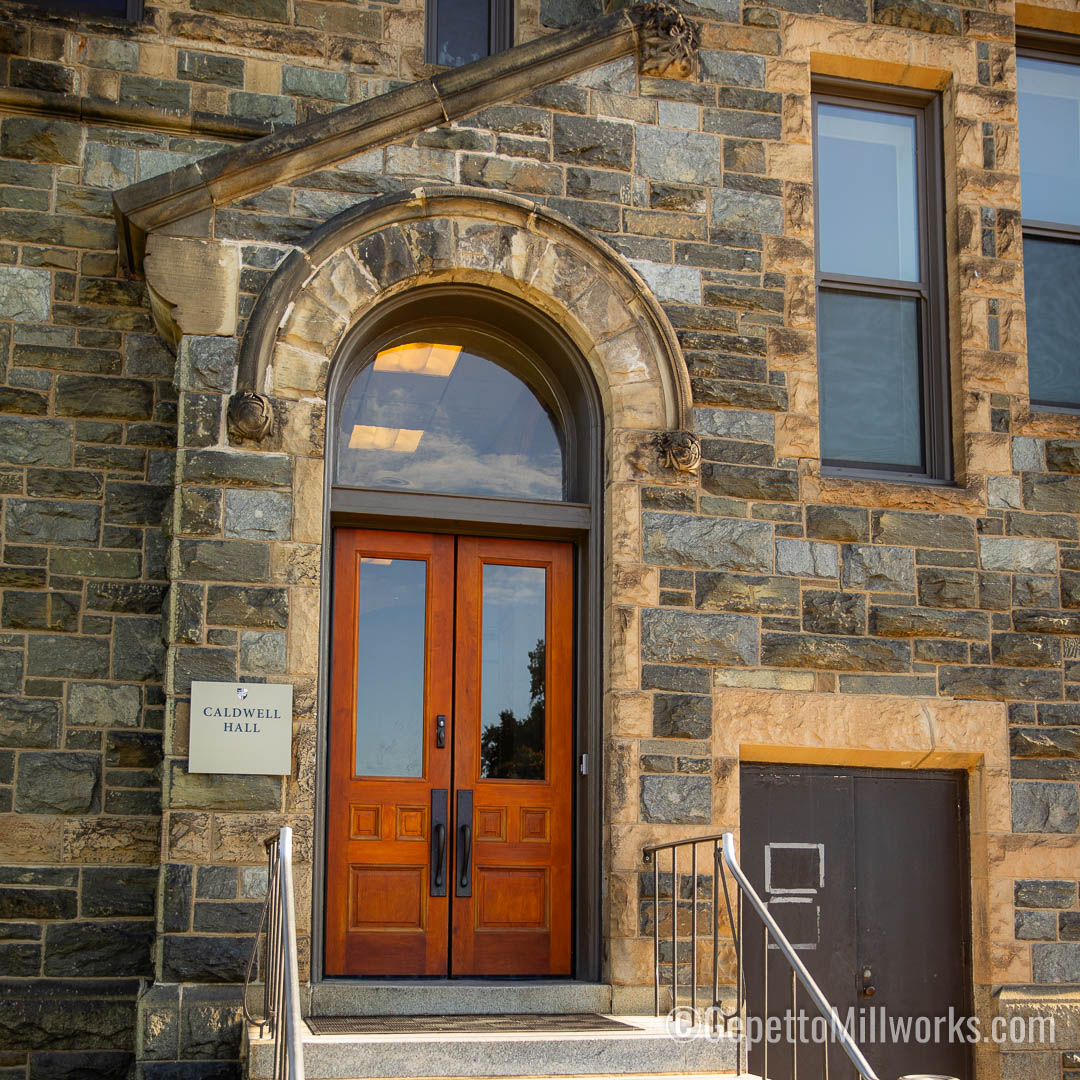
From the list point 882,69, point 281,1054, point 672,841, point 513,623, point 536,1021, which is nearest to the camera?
point 281,1054

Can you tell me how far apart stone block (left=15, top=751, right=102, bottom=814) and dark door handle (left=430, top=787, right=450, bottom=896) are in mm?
1663

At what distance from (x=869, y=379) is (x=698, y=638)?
198 centimetres

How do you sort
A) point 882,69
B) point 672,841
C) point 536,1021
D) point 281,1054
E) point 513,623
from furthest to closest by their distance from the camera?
point 882,69 → point 513,623 → point 672,841 → point 536,1021 → point 281,1054

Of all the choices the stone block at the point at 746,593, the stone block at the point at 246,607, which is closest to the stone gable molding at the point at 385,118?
the stone block at the point at 246,607

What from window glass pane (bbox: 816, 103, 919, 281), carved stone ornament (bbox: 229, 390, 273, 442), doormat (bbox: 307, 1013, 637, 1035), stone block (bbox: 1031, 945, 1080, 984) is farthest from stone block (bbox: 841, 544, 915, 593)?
carved stone ornament (bbox: 229, 390, 273, 442)

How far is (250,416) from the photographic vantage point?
6562 mm

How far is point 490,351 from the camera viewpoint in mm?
7742

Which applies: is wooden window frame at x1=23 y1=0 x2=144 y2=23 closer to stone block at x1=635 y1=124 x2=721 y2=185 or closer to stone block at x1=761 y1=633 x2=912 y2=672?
stone block at x1=635 y1=124 x2=721 y2=185

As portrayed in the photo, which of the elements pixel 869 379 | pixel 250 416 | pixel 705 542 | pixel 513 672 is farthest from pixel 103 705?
pixel 869 379

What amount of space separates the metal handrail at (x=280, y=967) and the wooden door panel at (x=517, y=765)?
4.16ft

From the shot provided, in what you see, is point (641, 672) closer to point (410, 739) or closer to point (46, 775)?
point (410, 739)

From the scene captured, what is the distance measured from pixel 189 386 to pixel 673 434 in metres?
2.36

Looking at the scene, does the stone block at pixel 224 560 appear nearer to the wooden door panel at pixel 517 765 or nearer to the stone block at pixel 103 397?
the wooden door panel at pixel 517 765

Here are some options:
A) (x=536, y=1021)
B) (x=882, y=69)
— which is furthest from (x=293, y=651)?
(x=882, y=69)
